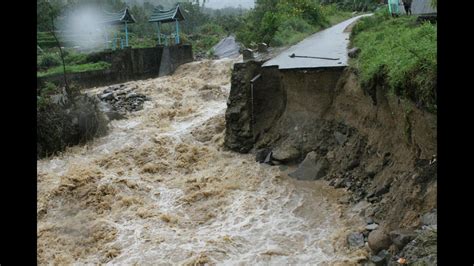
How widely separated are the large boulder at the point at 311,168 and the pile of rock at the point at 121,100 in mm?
7259

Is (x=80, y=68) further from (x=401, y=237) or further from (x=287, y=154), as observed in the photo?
(x=401, y=237)

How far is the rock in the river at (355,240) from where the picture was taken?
6.47 meters

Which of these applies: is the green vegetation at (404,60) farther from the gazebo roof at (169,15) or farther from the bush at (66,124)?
the gazebo roof at (169,15)

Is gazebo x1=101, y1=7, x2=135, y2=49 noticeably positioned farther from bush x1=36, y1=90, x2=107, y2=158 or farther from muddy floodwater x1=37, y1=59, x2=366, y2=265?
muddy floodwater x1=37, y1=59, x2=366, y2=265

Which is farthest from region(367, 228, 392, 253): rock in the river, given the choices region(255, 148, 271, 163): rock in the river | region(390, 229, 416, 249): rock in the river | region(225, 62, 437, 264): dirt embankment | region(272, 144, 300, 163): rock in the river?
region(255, 148, 271, 163): rock in the river

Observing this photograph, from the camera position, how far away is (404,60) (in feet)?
23.4

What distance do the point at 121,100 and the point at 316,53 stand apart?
24.5 ft

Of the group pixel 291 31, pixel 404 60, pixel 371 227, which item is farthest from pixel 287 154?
pixel 291 31

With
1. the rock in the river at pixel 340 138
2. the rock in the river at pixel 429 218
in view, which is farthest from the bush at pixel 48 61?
the rock in the river at pixel 429 218
